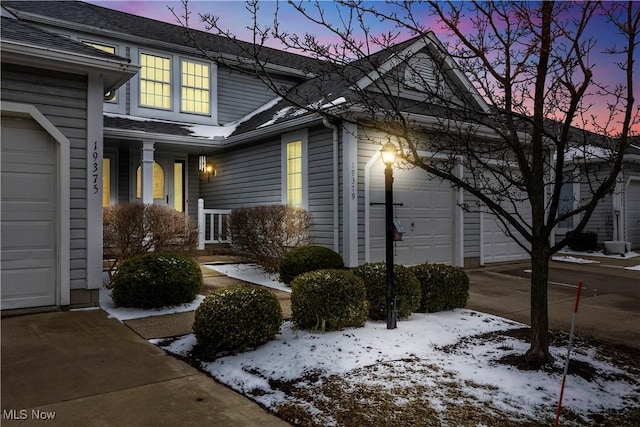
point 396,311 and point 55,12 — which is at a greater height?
point 55,12

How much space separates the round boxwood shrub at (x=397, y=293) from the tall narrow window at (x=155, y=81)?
9510 millimetres

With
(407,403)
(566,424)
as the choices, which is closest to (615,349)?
(566,424)

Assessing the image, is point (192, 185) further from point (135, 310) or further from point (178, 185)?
point (135, 310)

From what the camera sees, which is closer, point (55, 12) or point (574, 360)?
point (574, 360)

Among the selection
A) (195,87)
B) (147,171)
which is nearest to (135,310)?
(147,171)

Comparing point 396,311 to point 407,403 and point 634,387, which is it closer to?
point 407,403

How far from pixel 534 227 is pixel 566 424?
171cm

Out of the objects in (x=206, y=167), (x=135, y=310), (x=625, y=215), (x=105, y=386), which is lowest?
(x=105, y=386)

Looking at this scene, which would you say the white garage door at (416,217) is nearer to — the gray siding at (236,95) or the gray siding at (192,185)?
the gray siding at (236,95)

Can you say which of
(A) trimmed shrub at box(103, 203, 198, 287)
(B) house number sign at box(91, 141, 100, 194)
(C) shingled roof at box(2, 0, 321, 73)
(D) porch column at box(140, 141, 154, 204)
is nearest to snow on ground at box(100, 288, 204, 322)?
(A) trimmed shrub at box(103, 203, 198, 287)

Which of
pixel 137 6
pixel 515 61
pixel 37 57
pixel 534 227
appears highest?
pixel 137 6

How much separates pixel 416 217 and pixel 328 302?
18.8 feet

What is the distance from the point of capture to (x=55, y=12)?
11.6m

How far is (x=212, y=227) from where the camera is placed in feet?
37.7
